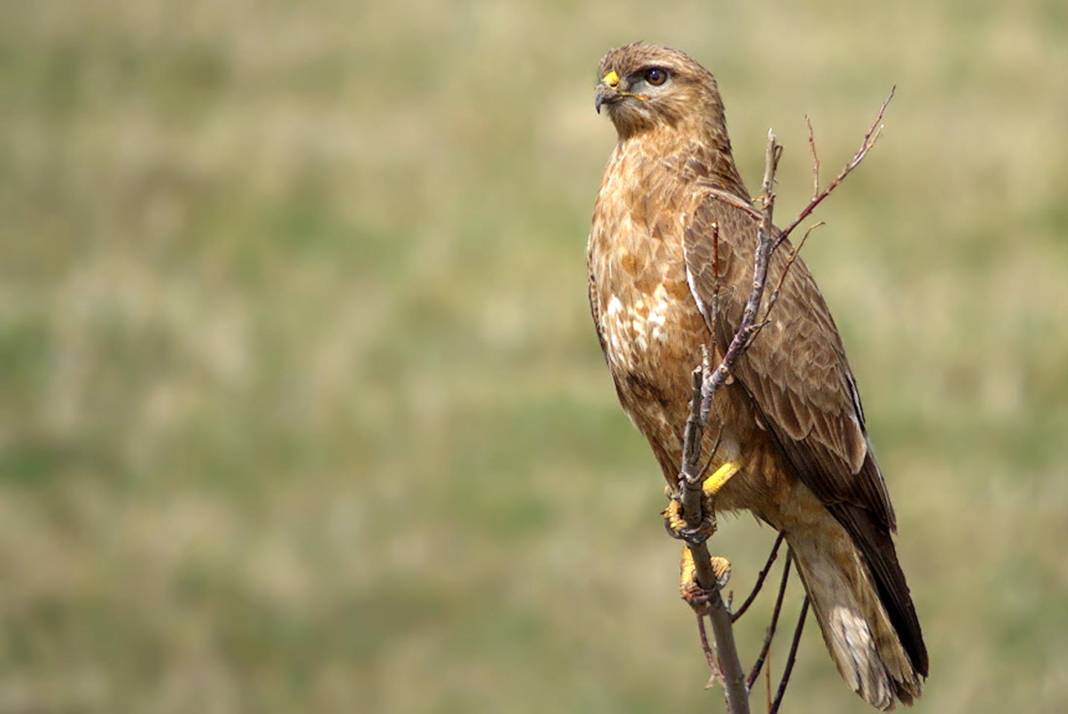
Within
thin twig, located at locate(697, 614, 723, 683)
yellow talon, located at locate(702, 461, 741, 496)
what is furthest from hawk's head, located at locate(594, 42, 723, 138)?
thin twig, located at locate(697, 614, 723, 683)

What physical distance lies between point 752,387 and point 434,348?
27.4ft

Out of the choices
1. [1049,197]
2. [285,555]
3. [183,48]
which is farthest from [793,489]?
[183,48]

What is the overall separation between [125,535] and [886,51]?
25.7 feet

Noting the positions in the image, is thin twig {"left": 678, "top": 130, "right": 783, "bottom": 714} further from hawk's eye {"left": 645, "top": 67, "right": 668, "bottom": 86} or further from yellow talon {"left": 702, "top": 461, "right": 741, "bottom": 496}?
hawk's eye {"left": 645, "top": 67, "right": 668, "bottom": 86}

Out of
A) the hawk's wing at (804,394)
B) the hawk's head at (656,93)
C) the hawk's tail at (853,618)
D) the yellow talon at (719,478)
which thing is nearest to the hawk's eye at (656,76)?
the hawk's head at (656,93)

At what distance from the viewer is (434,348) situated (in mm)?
13266

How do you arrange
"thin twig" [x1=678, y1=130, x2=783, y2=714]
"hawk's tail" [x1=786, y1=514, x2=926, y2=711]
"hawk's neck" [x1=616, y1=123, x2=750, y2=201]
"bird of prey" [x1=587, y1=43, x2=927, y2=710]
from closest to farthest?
1. "thin twig" [x1=678, y1=130, x2=783, y2=714]
2. "bird of prey" [x1=587, y1=43, x2=927, y2=710]
3. "hawk's tail" [x1=786, y1=514, x2=926, y2=711]
4. "hawk's neck" [x1=616, y1=123, x2=750, y2=201]

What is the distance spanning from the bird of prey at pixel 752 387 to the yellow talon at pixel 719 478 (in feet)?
0.03

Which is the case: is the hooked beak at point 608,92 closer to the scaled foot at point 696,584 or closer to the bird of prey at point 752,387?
the bird of prey at point 752,387

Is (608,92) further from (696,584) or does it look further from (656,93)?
(696,584)

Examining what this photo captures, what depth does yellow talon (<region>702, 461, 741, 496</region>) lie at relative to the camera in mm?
4957

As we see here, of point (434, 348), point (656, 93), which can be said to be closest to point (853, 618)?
point (656, 93)

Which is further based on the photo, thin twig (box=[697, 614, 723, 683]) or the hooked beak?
the hooked beak

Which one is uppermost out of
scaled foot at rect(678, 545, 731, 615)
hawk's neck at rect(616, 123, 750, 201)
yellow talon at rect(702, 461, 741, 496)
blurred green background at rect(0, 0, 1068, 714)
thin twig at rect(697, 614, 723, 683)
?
blurred green background at rect(0, 0, 1068, 714)
